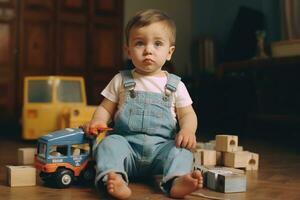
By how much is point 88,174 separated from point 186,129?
34 cm

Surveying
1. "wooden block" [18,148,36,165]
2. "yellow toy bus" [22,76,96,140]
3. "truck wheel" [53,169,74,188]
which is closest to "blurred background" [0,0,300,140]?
"yellow toy bus" [22,76,96,140]

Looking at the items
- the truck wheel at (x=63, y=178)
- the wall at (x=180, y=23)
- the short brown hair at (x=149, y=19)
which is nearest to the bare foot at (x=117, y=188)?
the truck wheel at (x=63, y=178)

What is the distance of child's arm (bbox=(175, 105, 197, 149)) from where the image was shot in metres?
1.46

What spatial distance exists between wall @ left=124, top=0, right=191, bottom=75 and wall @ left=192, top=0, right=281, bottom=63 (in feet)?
0.23

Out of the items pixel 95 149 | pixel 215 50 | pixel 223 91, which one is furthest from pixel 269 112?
pixel 95 149

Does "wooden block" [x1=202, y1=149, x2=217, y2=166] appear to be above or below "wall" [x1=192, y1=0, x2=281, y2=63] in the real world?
below

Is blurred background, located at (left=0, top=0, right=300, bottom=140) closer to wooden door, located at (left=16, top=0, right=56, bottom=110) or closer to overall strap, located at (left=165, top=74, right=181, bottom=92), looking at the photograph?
wooden door, located at (left=16, top=0, right=56, bottom=110)

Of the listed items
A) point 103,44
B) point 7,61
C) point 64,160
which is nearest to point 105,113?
point 64,160

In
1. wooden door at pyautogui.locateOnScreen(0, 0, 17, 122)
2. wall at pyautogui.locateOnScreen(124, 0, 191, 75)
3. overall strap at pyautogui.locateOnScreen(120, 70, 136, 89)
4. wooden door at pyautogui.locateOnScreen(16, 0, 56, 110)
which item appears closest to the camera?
overall strap at pyautogui.locateOnScreen(120, 70, 136, 89)

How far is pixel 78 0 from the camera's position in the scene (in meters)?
4.12

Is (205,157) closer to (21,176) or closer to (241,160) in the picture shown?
(241,160)

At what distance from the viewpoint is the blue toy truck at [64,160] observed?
145 cm

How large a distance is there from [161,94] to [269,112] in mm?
1978

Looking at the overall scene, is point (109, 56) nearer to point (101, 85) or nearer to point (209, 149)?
point (101, 85)
